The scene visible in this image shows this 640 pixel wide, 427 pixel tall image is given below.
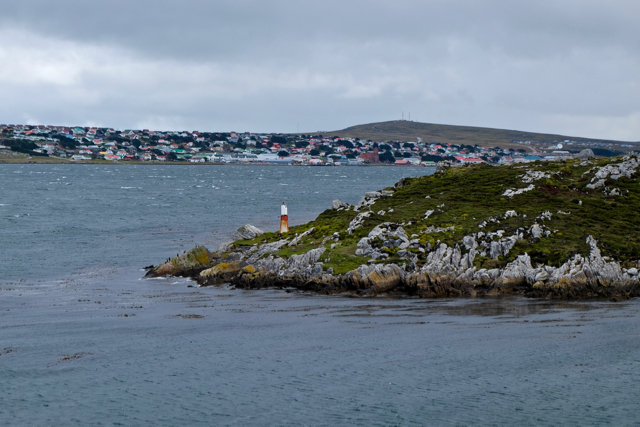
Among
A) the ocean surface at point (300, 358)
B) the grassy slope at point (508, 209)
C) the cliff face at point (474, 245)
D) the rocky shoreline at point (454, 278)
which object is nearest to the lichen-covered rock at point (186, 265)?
the cliff face at point (474, 245)

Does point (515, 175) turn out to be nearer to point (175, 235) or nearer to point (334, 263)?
point (334, 263)

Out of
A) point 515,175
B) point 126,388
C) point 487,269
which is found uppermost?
point 515,175

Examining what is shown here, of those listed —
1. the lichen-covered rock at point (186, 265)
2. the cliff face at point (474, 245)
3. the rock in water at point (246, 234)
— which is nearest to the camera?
the cliff face at point (474, 245)

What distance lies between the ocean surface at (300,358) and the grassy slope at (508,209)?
4.32 meters

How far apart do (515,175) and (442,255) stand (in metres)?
15.9

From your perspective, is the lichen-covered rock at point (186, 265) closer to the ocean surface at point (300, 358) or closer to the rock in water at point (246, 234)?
the ocean surface at point (300, 358)

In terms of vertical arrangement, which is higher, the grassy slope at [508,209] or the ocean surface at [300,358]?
the grassy slope at [508,209]

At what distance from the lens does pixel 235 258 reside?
43656 mm

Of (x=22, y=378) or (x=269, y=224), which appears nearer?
(x=22, y=378)

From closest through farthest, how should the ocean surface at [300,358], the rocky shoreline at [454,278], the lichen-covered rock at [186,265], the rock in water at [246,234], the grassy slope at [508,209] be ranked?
the ocean surface at [300,358]
the rocky shoreline at [454,278]
the grassy slope at [508,209]
the lichen-covered rock at [186,265]
the rock in water at [246,234]

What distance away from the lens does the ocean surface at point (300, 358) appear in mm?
21016

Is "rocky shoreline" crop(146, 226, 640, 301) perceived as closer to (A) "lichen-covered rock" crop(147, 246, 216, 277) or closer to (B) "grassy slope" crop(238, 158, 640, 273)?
(B) "grassy slope" crop(238, 158, 640, 273)

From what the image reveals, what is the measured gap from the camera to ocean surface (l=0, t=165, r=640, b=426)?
2102 centimetres

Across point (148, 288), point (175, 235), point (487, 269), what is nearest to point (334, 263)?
point (487, 269)
